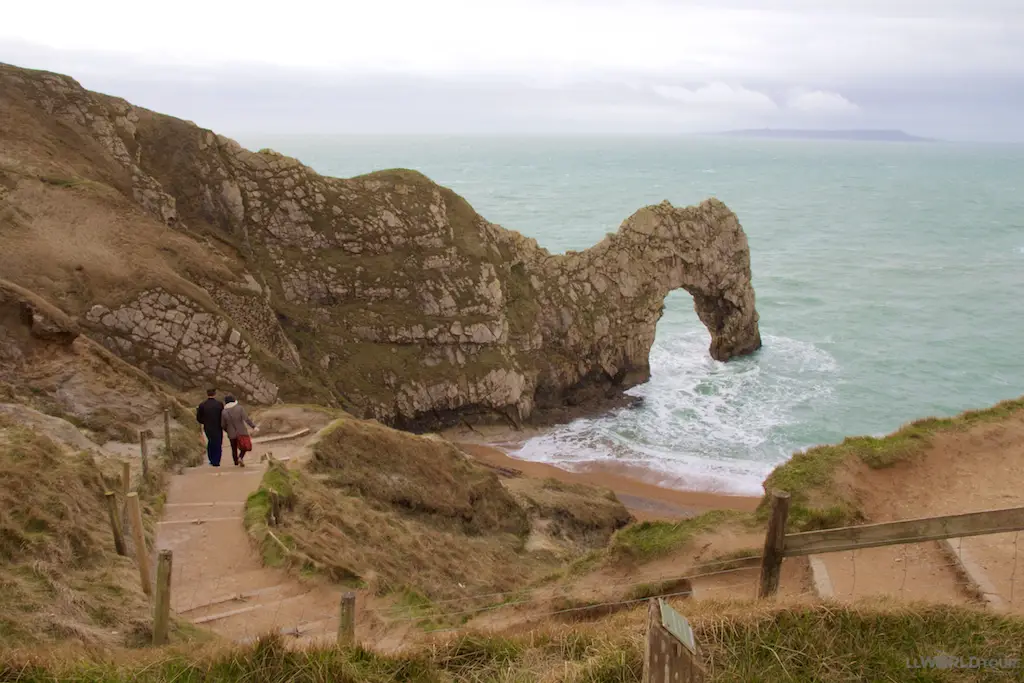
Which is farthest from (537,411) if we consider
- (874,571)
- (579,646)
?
(579,646)

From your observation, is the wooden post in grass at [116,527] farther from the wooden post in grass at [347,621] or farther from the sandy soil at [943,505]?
the sandy soil at [943,505]

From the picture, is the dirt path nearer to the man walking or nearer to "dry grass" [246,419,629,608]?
"dry grass" [246,419,629,608]

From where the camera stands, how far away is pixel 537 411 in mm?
37938

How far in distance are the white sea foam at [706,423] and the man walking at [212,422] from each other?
1822cm

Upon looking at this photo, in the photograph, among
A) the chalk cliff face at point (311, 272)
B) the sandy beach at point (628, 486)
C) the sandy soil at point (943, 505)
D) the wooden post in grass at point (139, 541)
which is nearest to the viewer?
the wooden post in grass at point (139, 541)

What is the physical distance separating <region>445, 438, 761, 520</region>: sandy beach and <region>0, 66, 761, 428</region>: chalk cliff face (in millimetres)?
3490

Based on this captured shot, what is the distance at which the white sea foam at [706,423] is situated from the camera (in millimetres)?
32062

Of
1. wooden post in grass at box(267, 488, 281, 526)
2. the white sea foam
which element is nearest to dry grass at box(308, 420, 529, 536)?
wooden post in grass at box(267, 488, 281, 526)

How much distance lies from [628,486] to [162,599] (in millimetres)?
24099

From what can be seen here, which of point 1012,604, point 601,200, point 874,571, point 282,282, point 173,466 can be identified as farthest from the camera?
point 601,200

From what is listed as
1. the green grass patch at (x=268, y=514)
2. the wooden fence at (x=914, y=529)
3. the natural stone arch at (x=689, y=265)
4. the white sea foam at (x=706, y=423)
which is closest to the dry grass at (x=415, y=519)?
the green grass patch at (x=268, y=514)

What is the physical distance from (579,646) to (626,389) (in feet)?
114

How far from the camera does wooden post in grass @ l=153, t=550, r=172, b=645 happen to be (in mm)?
7297

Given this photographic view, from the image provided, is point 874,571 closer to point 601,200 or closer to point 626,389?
point 626,389
